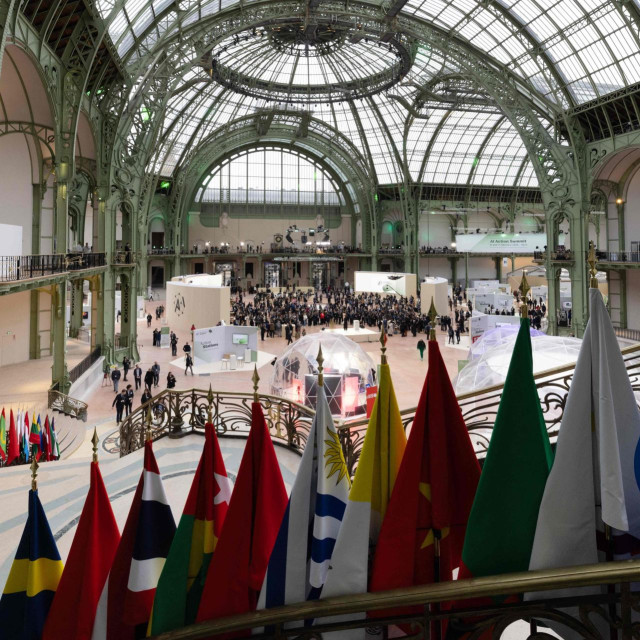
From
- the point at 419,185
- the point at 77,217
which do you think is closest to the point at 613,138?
the point at 419,185

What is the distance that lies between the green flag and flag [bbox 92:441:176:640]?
1.96 metres

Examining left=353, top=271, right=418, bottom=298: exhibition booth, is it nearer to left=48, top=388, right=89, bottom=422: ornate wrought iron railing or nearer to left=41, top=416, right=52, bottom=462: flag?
left=48, top=388, right=89, bottom=422: ornate wrought iron railing

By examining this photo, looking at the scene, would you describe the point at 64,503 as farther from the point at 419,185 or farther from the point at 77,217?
the point at 419,185

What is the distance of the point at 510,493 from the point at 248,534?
1614 millimetres

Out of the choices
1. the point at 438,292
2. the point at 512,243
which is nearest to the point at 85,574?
the point at 438,292

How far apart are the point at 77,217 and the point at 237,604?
33448 mm

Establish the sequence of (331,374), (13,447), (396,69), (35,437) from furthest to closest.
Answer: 1. (396,69)
2. (331,374)
3. (35,437)
4. (13,447)

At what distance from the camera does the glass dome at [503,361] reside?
1180cm

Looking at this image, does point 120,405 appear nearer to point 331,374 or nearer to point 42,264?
point 42,264

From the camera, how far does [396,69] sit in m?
33.8

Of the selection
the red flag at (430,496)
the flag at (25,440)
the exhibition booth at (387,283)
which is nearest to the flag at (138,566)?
the red flag at (430,496)

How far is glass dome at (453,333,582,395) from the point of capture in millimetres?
11797

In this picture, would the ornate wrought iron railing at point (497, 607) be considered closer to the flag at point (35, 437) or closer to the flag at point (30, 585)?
the flag at point (30, 585)

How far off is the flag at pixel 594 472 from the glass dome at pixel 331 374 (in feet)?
42.5
